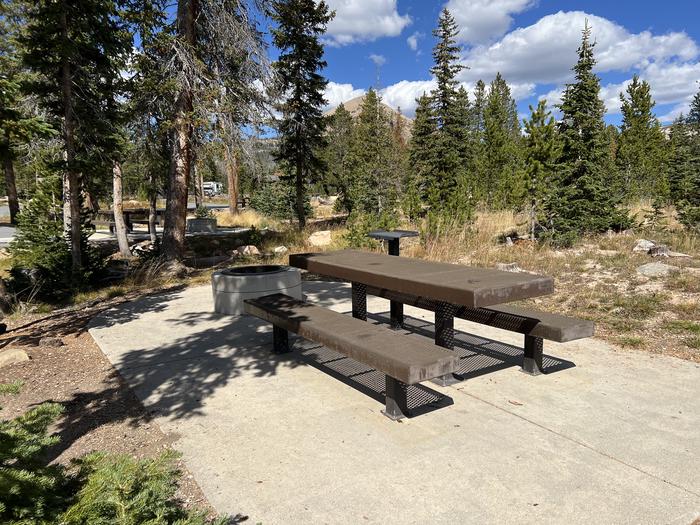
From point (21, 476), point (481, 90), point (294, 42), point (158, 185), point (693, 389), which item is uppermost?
point (481, 90)

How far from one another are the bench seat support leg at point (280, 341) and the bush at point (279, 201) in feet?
62.5

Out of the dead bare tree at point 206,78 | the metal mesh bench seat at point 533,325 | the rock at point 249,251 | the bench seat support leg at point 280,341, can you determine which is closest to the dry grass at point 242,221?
the rock at point 249,251

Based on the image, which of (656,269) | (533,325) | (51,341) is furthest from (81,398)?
(656,269)

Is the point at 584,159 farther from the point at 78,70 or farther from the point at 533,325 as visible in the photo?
the point at 78,70

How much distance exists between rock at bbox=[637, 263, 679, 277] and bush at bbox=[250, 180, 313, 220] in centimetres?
1784

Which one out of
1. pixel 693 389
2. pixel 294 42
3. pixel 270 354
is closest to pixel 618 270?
pixel 693 389

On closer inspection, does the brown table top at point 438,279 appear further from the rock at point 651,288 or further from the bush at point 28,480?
the rock at point 651,288

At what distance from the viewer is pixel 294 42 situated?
19.4m

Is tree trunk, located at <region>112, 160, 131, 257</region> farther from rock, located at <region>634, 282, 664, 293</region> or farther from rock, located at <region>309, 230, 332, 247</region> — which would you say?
rock, located at <region>634, 282, 664, 293</region>

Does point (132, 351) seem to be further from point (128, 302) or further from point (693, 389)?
point (693, 389)

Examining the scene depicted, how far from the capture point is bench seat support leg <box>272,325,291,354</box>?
497cm

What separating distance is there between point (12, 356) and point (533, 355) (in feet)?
17.0

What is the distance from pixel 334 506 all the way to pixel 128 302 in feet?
21.0

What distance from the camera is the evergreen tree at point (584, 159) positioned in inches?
474
